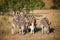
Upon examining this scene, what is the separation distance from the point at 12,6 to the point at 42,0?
32 cm

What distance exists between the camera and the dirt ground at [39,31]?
7.68 ft

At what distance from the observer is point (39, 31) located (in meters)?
2.36

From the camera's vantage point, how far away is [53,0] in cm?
239

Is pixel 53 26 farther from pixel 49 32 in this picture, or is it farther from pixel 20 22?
pixel 20 22

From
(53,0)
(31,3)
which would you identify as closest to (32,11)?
(31,3)

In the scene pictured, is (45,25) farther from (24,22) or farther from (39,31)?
(24,22)

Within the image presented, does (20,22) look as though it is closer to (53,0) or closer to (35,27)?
(35,27)

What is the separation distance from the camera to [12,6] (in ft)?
7.76

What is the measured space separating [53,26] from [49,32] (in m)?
0.07

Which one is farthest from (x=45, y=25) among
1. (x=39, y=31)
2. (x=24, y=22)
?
(x=24, y=22)

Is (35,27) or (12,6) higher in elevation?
(12,6)

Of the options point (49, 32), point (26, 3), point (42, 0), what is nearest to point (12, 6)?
point (26, 3)

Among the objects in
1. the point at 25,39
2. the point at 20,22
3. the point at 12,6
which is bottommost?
the point at 25,39

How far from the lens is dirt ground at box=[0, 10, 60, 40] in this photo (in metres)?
2.34
